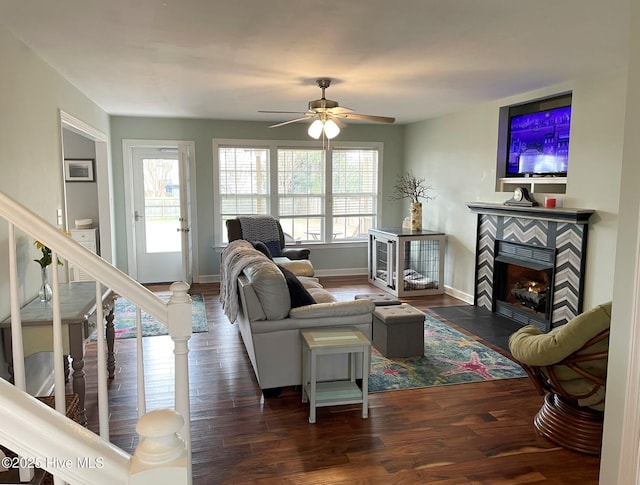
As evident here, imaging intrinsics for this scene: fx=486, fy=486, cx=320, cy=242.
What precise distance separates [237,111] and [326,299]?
10.5 ft

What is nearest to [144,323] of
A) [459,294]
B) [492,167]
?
[459,294]

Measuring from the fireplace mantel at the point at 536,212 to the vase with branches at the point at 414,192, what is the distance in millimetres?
1103

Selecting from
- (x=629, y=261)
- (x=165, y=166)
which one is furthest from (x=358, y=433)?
(x=165, y=166)

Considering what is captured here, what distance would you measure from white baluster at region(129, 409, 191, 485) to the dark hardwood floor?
74.7 inches

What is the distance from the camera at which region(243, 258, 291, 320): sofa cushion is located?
3270 millimetres

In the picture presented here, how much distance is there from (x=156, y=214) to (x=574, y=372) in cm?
599

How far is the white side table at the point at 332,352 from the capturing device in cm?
304

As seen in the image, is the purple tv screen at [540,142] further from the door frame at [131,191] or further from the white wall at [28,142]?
the white wall at [28,142]

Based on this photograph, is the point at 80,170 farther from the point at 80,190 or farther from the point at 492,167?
the point at 492,167

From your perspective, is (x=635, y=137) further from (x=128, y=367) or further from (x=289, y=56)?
(x=128, y=367)

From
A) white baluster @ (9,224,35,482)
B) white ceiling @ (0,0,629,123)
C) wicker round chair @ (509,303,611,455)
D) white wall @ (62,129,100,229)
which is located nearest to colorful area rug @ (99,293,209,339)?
white wall @ (62,129,100,229)

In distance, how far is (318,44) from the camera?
322cm

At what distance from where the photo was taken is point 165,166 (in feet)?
23.5

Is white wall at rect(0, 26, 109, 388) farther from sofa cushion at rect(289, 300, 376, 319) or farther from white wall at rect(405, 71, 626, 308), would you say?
white wall at rect(405, 71, 626, 308)
